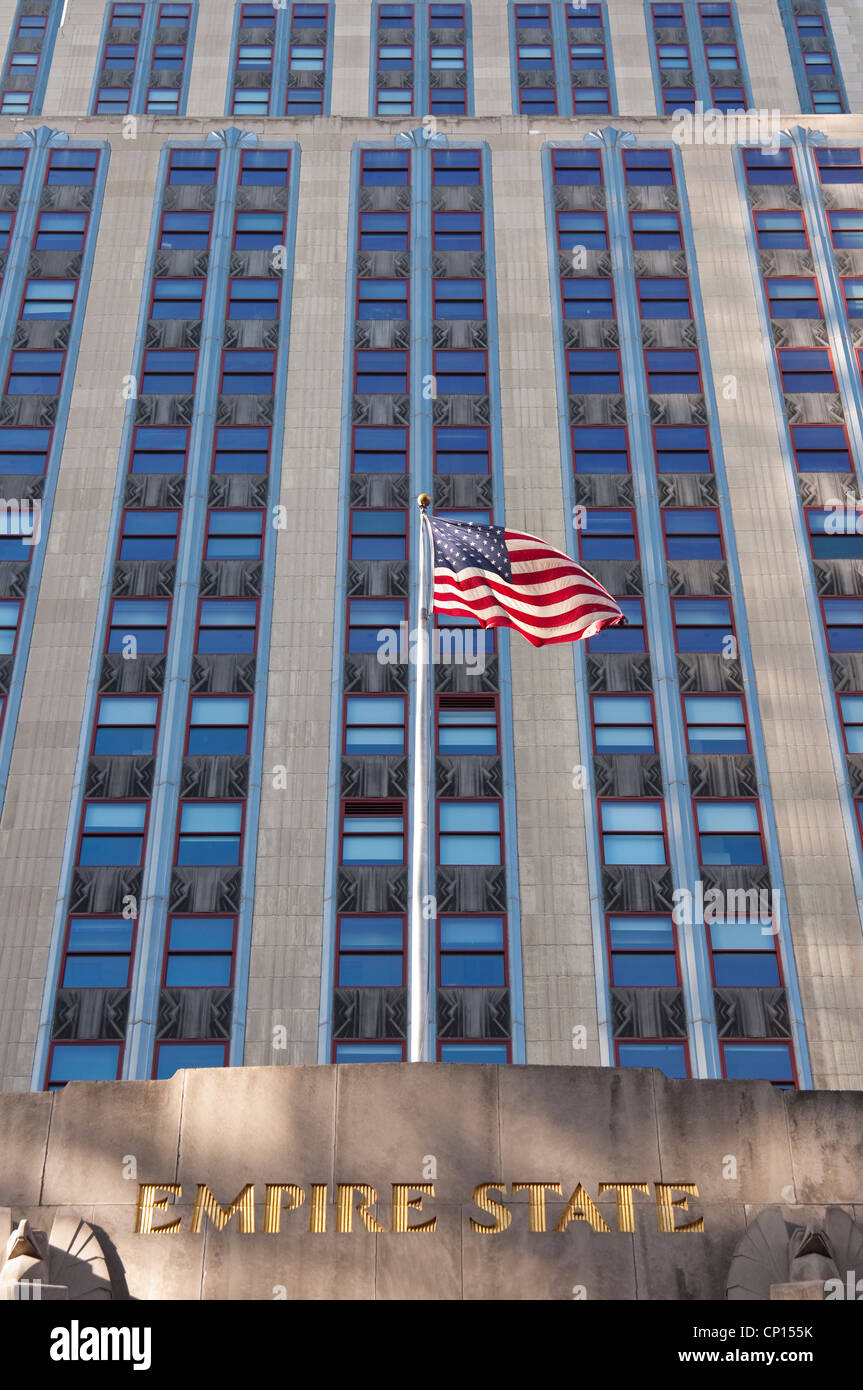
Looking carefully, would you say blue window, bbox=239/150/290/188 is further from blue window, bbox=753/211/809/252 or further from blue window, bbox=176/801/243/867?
blue window, bbox=176/801/243/867

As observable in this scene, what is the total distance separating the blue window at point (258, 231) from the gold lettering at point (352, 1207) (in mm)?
46092

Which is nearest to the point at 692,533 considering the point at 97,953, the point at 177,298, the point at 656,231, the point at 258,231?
the point at 656,231

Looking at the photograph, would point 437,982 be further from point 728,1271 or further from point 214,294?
point 214,294

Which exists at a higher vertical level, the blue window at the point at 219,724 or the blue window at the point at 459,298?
the blue window at the point at 459,298

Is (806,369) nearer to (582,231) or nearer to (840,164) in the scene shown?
(582,231)

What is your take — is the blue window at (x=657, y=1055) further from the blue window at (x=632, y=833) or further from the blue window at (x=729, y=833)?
the blue window at (x=729, y=833)

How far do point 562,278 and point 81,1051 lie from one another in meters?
32.9

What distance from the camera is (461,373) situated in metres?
54.6

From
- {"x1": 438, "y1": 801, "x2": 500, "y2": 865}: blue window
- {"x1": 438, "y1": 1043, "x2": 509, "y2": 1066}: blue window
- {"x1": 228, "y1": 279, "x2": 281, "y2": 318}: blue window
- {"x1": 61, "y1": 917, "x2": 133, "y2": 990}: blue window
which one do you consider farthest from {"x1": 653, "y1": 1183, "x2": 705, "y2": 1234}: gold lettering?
{"x1": 228, "y1": 279, "x2": 281, "y2": 318}: blue window

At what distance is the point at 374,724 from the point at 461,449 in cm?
1127

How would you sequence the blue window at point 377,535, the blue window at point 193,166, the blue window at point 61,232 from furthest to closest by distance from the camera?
1. the blue window at point 193,166
2. the blue window at point 61,232
3. the blue window at point 377,535

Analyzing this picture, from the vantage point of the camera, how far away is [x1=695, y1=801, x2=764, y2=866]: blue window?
44.4 meters

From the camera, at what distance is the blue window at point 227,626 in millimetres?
48562

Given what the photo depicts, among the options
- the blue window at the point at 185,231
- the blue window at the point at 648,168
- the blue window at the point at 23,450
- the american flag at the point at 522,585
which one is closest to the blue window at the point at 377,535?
the blue window at the point at 23,450
